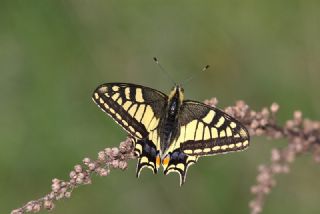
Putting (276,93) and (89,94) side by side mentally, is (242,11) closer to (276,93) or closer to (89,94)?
(276,93)

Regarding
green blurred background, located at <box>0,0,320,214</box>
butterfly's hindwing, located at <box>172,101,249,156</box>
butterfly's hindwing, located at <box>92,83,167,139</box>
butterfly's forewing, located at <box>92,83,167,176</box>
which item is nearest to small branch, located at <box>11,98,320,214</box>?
butterfly's hindwing, located at <box>172,101,249,156</box>

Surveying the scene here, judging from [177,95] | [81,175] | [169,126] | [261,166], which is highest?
[177,95]

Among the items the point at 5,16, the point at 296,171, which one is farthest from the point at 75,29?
the point at 296,171

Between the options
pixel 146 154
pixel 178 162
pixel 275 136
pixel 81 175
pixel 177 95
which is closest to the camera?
pixel 81 175

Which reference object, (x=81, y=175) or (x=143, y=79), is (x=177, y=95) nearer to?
(x=81, y=175)

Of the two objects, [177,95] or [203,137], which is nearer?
[203,137]

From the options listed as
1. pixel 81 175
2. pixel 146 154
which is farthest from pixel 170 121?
pixel 81 175
